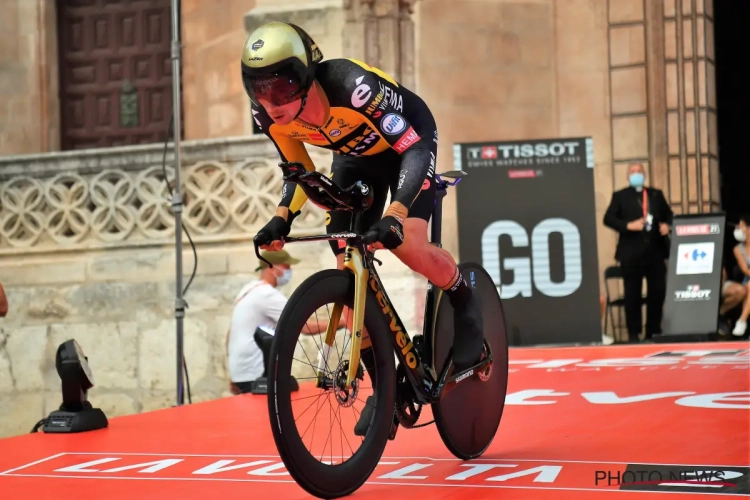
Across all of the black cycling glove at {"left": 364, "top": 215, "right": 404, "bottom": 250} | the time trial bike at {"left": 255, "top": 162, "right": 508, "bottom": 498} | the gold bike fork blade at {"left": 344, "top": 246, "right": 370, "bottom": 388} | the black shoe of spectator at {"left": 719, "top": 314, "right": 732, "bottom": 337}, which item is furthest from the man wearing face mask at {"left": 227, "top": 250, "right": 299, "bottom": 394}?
the black shoe of spectator at {"left": 719, "top": 314, "right": 732, "bottom": 337}

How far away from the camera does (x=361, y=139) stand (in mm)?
4074

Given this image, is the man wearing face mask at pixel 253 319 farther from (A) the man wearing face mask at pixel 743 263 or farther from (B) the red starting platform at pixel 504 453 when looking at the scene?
(A) the man wearing face mask at pixel 743 263

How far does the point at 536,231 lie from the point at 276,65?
824cm

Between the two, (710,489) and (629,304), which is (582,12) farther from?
(710,489)

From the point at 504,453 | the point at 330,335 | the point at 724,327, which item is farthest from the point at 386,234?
the point at 724,327

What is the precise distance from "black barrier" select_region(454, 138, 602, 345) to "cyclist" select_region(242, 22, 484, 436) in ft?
23.2

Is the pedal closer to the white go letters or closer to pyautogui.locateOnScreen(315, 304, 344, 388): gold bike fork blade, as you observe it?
pyautogui.locateOnScreen(315, 304, 344, 388): gold bike fork blade

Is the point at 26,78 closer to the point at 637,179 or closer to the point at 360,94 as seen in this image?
the point at 637,179

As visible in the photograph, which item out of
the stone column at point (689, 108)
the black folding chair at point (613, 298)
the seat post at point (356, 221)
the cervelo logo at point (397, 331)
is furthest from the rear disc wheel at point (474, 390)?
the stone column at point (689, 108)

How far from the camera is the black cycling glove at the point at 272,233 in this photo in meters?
3.86

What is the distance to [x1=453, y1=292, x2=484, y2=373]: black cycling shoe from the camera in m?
4.38

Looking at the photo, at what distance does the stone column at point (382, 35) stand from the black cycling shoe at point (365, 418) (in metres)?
8.35

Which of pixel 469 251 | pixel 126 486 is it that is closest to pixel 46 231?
pixel 469 251

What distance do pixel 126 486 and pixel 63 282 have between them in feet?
29.5
